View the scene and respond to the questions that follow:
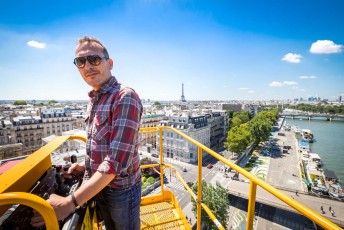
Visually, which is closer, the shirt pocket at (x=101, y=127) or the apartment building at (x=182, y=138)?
the shirt pocket at (x=101, y=127)

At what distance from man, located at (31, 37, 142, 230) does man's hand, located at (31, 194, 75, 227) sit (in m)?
0.14

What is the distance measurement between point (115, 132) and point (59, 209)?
0.68 metres

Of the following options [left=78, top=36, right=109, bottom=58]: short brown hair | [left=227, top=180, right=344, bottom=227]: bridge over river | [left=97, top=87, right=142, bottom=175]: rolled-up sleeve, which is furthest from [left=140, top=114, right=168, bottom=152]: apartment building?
[left=97, top=87, right=142, bottom=175]: rolled-up sleeve

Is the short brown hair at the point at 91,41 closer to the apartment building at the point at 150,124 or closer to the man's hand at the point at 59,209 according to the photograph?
the man's hand at the point at 59,209

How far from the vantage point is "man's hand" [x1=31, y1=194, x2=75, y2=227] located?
1.42 meters

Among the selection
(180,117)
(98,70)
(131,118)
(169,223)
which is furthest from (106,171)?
(180,117)

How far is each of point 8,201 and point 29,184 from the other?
30.5 inches

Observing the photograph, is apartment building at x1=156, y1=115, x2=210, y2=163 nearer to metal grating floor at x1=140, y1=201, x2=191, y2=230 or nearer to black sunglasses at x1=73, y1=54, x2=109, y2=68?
metal grating floor at x1=140, y1=201, x2=191, y2=230

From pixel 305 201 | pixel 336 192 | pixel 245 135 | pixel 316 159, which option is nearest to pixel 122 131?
pixel 305 201

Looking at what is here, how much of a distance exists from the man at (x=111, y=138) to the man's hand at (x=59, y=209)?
0.45 ft

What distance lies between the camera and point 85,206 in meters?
1.98

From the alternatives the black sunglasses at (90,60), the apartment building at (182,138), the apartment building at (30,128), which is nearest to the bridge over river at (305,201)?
the apartment building at (182,138)

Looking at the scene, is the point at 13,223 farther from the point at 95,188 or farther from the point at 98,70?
the point at 98,70

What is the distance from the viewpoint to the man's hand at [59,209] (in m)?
1.42
